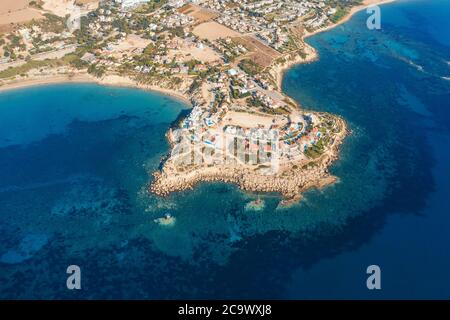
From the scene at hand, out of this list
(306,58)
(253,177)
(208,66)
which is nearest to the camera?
(253,177)

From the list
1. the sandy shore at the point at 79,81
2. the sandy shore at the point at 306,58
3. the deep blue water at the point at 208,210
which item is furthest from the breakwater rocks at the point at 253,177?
the sandy shore at the point at 79,81

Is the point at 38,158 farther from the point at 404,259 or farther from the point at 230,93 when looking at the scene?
the point at 404,259

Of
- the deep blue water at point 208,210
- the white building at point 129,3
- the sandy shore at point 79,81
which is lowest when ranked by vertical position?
the deep blue water at point 208,210

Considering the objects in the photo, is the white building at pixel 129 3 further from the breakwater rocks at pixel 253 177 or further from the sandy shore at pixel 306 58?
the breakwater rocks at pixel 253 177

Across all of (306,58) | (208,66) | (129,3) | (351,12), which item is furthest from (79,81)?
(351,12)

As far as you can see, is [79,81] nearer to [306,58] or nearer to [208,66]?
[208,66]
